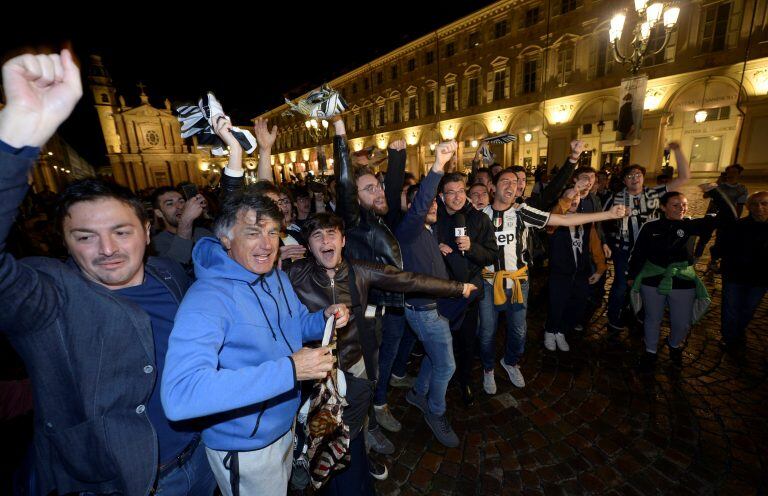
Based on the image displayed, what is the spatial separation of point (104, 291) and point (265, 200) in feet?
2.78

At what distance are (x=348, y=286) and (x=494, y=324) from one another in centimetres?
210

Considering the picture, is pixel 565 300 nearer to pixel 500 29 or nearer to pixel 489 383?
pixel 489 383

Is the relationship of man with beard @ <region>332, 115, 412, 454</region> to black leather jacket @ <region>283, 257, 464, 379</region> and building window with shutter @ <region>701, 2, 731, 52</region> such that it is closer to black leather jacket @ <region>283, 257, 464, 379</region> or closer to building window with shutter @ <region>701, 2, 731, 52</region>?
black leather jacket @ <region>283, 257, 464, 379</region>

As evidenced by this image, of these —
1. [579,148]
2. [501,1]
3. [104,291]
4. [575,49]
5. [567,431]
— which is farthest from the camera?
[501,1]

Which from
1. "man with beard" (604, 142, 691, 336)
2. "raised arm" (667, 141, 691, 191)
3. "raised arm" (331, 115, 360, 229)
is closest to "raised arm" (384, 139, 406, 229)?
"raised arm" (331, 115, 360, 229)

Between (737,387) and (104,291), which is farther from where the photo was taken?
(737,387)

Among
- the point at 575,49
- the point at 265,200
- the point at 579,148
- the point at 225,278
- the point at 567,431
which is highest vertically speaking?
the point at 575,49

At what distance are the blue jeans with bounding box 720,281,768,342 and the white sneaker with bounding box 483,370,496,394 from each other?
3452 mm

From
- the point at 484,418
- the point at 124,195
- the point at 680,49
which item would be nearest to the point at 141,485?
the point at 124,195

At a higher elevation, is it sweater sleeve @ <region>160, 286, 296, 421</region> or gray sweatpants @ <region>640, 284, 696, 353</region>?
sweater sleeve @ <region>160, 286, 296, 421</region>

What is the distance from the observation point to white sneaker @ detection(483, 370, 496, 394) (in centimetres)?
363

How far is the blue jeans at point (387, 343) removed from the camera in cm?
317

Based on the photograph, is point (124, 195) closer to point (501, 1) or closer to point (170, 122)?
point (501, 1)

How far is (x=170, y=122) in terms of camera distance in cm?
5853
